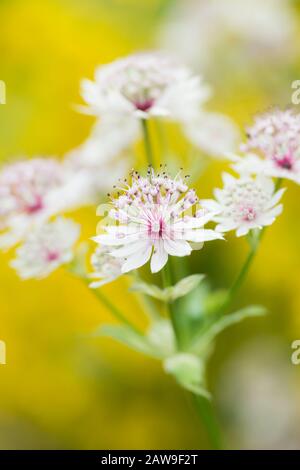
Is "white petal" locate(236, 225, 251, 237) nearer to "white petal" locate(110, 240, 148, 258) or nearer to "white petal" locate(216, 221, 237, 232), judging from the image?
"white petal" locate(216, 221, 237, 232)

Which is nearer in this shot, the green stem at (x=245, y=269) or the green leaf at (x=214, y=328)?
the green stem at (x=245, y=269)

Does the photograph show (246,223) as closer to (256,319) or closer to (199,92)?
(199,92)

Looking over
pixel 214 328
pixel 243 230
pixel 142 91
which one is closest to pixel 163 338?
pixel 214 328

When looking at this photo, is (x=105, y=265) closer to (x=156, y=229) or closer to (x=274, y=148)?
(x=156, y=229)

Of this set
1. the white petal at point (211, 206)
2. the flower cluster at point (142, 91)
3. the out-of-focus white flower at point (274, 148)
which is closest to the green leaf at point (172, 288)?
the white petal at point (211, 206)

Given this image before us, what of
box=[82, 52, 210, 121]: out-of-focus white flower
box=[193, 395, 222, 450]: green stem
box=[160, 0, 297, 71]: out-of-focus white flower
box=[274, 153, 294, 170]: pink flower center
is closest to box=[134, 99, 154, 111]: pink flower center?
box=[82, 52, 210, 121]: out-of-focus white flower

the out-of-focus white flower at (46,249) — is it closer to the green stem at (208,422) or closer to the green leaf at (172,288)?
the green leaf at (172,288)
